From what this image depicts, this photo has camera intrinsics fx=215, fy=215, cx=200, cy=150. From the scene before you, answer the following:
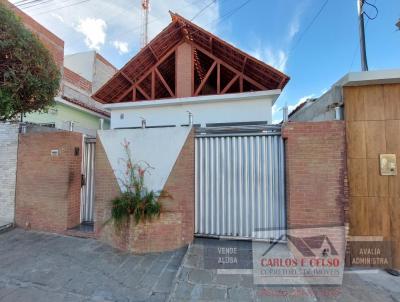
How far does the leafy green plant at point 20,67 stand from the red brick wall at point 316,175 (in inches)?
196

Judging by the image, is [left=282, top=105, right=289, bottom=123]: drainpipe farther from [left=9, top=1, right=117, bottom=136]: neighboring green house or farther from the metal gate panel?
[left=9, top=1, right=117, bottom=136]: neighboring green house

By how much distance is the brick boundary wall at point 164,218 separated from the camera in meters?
4.05

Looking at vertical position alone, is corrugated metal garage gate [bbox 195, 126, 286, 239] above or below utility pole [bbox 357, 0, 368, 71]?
below

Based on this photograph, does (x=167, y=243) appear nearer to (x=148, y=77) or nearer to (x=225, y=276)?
(x=225, y=276)

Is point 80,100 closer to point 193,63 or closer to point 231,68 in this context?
point 193,63

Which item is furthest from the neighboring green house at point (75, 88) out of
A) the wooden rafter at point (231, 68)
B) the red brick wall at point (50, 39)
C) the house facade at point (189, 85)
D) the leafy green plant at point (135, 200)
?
the wooden rafter at point (231, 68)

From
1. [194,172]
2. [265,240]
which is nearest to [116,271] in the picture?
[194,172]

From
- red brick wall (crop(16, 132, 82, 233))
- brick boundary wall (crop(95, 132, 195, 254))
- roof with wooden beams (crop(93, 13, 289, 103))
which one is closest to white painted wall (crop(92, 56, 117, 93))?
roof with wooden beams (crop(93, 13, 289, 103))

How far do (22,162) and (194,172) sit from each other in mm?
4336

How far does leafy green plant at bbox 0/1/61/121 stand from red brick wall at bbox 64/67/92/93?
30.1 ft

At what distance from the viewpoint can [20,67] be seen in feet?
13.0

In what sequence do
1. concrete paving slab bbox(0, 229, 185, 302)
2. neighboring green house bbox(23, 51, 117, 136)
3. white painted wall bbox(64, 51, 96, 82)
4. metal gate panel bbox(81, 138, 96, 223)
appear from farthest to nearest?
white painted wall bbox(64, 51, 96, 82), neighboring green house bbox(23, 51, 117, 136), metal gate panel bbox(81, 138, 96, 223), concrete paving slab bbox(0, 229, 185, 302)

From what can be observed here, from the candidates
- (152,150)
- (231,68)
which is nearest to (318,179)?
(152,150)

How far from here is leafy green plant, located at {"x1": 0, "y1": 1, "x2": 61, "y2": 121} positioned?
378 centimetres
